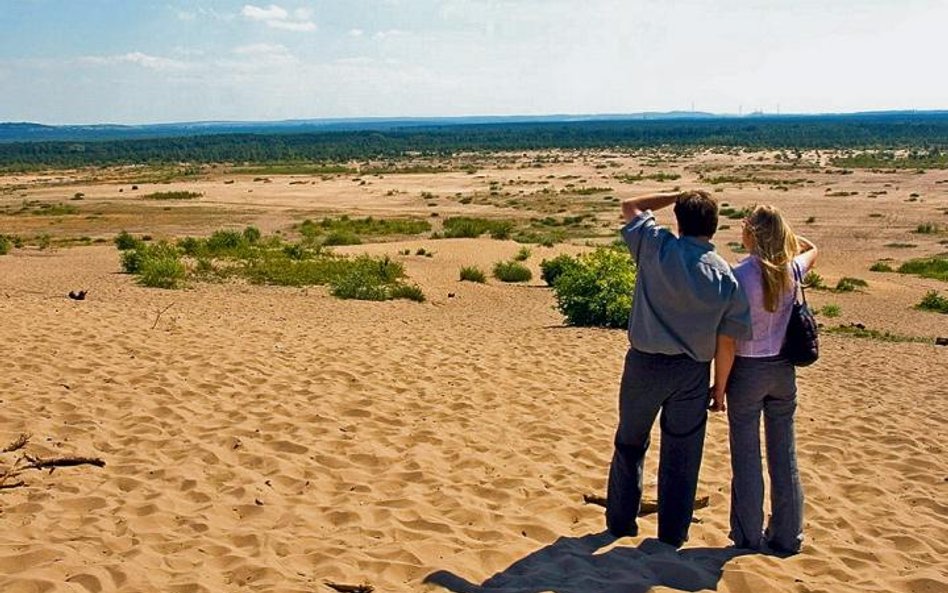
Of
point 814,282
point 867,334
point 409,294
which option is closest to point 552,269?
point 409,294

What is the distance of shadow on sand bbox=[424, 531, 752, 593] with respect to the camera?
4.38 meters

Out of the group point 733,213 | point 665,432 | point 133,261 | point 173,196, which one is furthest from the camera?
point 173,196

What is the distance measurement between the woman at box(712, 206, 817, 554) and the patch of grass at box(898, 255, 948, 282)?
22608 mm

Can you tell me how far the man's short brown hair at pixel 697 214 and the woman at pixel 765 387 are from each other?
20 centimetres

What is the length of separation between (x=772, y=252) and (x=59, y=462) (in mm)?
4690

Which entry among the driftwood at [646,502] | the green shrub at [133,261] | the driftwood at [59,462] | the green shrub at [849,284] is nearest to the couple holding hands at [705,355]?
the driftwood at [646,502]

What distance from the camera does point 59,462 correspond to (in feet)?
19.5

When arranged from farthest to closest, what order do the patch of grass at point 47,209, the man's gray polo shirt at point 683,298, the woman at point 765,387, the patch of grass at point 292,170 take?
1. the patch of grass at point 292,170
2. the patch of grass at point 47,209
3. the woman at point 765,387
4. the man's gray polo shirt at point 683,298

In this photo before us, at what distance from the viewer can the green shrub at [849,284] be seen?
22312 mm

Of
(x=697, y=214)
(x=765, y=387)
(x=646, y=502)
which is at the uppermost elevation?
(x=697, y=214)

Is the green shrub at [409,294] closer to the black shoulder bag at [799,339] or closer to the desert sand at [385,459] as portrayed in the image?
the desert sand at [385,459]

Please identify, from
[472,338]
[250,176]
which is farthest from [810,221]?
[250,176]

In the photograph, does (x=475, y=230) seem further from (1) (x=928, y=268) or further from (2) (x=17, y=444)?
(2) (x=17, y=444)

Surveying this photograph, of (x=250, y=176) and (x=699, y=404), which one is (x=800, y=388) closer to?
(x=699, y=404)
